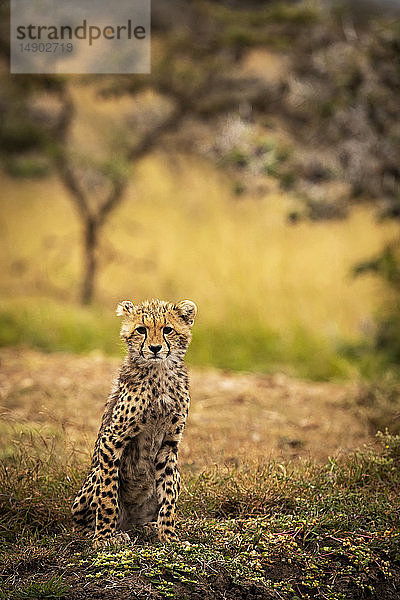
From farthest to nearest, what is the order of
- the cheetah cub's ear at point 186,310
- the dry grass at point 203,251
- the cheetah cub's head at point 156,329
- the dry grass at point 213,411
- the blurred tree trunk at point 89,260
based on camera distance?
the blurred tree trunk at point 89,260 < the dry grass at point 203,251 < the dry grass at point 213,411 < the cheetah cub's ear at point 186,310 < the cheetah cub's head at point 156,329

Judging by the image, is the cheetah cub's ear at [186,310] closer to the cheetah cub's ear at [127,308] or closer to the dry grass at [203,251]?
the cheetah cub's ear at [127,308]

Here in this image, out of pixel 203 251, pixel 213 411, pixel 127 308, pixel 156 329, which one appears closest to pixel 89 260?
pixel 203 251

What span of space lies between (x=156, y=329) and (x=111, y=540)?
84cm

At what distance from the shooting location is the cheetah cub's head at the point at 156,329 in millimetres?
2900

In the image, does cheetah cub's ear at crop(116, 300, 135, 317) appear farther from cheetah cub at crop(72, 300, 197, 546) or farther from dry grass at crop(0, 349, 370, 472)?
dry grass at crop(0, 349, 370, 472)

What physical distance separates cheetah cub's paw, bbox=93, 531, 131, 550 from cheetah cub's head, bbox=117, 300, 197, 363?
70 centimetres

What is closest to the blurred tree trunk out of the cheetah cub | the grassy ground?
the grassy ground

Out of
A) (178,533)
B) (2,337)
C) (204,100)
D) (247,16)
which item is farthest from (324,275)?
(178,533)

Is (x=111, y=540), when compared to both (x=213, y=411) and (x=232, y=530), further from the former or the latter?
(x=213, y=411)

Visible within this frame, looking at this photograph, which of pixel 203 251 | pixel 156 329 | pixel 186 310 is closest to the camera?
pixel 156 329

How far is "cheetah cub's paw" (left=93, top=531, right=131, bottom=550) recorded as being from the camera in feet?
9.60

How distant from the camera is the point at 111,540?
295cm

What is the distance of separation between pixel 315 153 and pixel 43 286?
204 inches

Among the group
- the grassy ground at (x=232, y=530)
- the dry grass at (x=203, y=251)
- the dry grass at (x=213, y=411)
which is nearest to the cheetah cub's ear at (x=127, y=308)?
the grassy ground at (x=232, y=530)
